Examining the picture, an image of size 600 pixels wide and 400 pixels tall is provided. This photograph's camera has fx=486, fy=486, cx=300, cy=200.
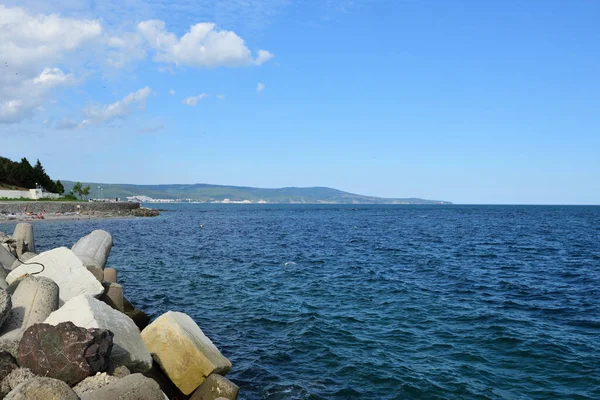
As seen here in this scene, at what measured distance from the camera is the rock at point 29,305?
8914 mm

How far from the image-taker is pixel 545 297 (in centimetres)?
1914

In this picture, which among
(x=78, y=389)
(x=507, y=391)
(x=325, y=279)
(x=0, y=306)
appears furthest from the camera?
(x=325, y=279)

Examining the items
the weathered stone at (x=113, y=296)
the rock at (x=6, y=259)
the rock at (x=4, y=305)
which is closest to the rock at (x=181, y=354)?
the rock at (x=4, y=305)

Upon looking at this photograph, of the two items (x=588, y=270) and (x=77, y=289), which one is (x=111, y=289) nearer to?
(x=77, y=289)

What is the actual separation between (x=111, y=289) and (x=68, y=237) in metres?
32.1

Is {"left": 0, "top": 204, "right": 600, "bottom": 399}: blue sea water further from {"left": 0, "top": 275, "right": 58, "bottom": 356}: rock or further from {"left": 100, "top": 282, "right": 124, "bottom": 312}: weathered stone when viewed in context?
{"left": 0, "top": 275, "right": 58, "bottom": 356}: rock

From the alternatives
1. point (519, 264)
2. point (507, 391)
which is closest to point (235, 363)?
point (507, 391)

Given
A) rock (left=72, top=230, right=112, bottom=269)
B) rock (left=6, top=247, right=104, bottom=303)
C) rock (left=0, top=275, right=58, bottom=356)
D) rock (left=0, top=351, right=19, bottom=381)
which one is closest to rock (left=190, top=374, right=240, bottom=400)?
rock (left=0, top=351, right=19, bottom=381)

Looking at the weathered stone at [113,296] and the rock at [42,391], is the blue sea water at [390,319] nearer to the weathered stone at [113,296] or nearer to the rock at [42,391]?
the weathered stone at [113,296]

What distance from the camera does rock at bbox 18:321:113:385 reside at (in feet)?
23.8

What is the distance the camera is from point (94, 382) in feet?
23.7

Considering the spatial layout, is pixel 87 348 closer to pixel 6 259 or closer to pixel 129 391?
pixel 129 391

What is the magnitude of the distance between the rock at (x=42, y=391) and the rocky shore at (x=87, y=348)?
0.01 meters

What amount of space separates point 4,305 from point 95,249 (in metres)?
10.3
